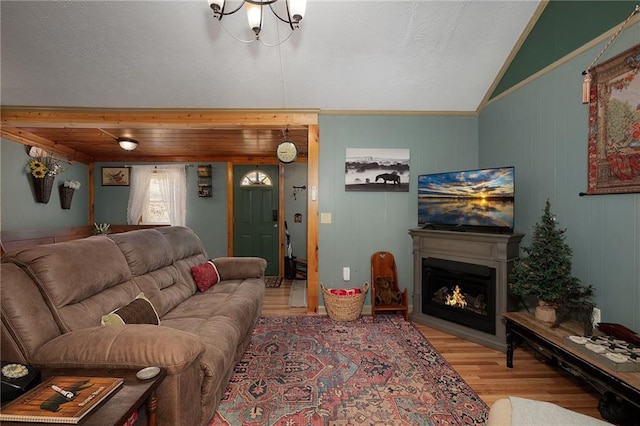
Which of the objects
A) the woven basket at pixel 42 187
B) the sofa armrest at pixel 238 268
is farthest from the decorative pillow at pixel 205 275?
the woven basket at pixel 42 187

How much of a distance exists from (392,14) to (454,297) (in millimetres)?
2791

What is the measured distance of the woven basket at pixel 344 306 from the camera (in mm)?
3303

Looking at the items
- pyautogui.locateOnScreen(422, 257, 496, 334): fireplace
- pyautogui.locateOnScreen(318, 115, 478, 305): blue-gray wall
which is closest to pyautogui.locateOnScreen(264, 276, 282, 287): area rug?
pyautogui.locateOnScreen(318, 115, 478, 305): blue-gray wall

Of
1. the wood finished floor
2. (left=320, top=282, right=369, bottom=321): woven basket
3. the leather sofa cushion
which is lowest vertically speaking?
the wood finished floor

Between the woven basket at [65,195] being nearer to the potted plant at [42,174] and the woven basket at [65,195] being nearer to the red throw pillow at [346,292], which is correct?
the potted plant at [42,174]

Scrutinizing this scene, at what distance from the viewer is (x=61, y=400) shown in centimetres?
99

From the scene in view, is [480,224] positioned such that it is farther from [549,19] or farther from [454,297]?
[549,19]

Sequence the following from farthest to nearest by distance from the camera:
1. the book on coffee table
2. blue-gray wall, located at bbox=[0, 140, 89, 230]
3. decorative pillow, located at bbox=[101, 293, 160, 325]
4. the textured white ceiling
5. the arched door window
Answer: the arched door window
blue-gray wall, located at bbox=[0, 140, 89, 230]
the textured white ceiling
decorative pillow, located at bbox=[101, 293, 160, 325]
the book on coffee table

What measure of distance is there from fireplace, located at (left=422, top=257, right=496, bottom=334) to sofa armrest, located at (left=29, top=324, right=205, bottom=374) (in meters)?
2.59

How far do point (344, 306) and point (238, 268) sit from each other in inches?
48.8

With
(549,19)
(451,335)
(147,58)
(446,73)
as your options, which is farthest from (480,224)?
(147,58)

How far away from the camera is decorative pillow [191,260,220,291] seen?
289cm

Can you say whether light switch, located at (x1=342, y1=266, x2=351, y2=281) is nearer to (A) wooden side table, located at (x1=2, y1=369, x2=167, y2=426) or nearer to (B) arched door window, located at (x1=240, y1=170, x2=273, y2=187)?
(A) wooden side table, located at (x1=2, y1=369, x2=167, y2=426)

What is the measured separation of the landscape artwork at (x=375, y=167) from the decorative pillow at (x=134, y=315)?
246 cm
